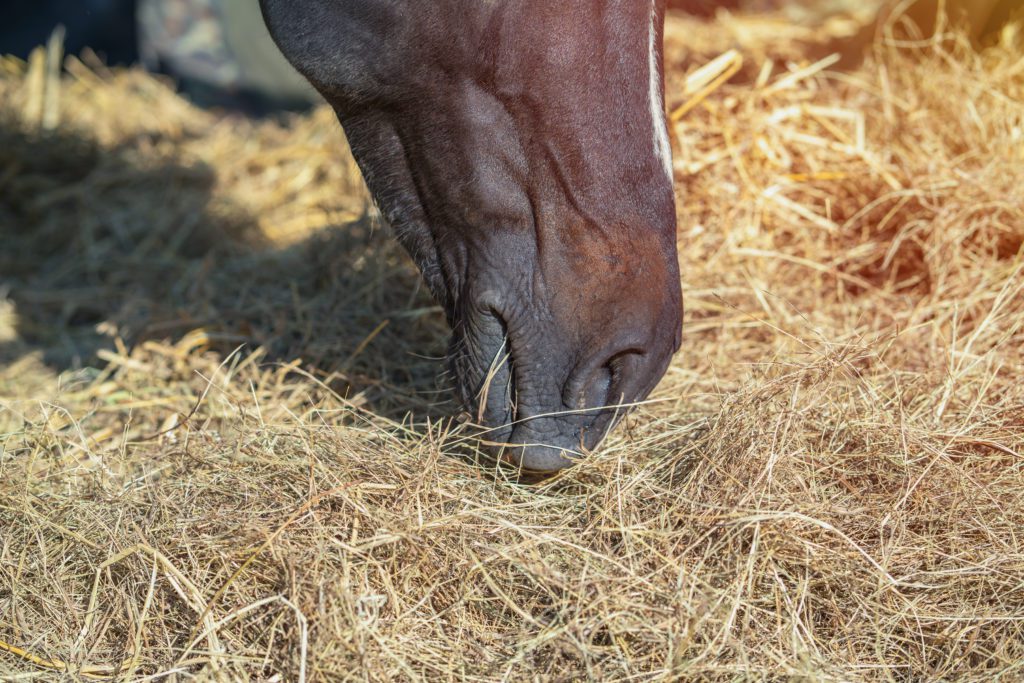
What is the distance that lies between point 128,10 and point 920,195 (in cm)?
403

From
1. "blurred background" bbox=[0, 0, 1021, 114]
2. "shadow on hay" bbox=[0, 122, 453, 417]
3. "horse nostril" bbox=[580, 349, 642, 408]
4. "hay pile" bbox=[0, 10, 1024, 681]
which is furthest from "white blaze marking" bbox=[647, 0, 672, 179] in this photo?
"blurred background" bbox=[0, 0, 1021, 114]

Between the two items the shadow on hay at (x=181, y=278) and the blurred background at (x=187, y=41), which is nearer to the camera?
the shadow on hay at (x=181, y=278)

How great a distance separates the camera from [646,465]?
1.50 m

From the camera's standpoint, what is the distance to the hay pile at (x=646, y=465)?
1228mm

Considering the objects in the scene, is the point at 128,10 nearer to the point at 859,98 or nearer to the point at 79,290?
the point at 79,290

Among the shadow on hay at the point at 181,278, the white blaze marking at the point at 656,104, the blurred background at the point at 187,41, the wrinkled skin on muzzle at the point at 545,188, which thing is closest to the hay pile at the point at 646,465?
the shadow on hay at the point at 181,278

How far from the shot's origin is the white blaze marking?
4.77ft

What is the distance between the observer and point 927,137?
91.8 inches

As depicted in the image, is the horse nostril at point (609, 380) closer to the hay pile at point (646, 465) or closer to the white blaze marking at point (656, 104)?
the hay pile at point (646, 465)

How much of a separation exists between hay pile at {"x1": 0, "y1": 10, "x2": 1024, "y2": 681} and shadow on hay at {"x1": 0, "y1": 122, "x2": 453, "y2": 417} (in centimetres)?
2

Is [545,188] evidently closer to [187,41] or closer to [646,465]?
[646,465]

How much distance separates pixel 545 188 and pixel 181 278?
1.80 meters

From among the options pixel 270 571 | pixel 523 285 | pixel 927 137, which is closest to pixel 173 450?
pixel 270 571

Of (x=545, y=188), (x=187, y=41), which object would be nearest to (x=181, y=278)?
(x=545, y=188)
